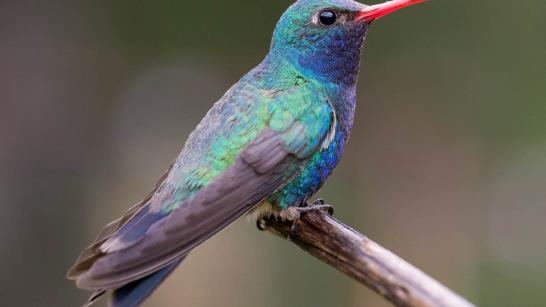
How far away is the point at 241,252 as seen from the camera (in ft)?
15.1

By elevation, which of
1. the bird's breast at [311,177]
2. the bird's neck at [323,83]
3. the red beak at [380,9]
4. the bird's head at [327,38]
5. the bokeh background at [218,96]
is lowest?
the bokeh background at [218,96]

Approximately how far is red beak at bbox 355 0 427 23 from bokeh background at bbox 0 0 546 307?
1978 mm

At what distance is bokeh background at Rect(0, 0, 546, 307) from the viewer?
4.55 meters

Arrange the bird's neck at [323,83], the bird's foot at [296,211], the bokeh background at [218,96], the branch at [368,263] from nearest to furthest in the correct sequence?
the branch at [368,263] < the bird's foot at [296,211] < the bird's neck at [323,83] < the bokeh background at [218,96]

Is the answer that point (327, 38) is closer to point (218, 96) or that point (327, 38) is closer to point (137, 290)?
point (137, 290)

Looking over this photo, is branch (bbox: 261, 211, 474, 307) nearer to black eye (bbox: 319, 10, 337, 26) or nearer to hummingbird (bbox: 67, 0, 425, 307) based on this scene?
hummingbird (bbox: 67, 0, 425, 307)

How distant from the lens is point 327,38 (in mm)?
2762

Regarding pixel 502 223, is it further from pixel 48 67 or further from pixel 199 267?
pixel 48 67

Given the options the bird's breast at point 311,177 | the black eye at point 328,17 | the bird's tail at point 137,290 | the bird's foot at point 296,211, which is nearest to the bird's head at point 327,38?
the black eye at point 328,17

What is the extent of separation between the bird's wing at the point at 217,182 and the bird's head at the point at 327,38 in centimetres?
14

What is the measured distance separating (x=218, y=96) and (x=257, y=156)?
2.69 metres

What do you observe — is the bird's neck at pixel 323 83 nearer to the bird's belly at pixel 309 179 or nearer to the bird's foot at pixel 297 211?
the bird's belly at pixel 309 179

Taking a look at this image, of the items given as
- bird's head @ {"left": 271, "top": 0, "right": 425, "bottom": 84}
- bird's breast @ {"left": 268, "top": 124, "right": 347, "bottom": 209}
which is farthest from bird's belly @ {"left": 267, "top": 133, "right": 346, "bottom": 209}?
bird's head @ {"left": 271, "top": 0, "right": 425, "bottom": 84}

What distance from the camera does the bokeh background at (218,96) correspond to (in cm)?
455
